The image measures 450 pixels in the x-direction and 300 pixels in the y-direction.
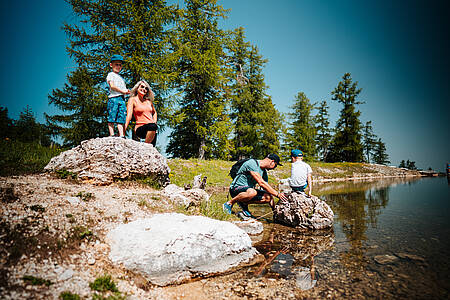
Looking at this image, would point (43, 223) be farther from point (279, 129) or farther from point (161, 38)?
point (279, 129)

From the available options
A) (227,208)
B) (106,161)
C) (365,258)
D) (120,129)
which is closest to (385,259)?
(365,258)

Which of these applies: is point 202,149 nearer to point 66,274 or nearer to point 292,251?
point 292,251

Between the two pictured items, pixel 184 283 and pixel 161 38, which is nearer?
pixel 184 283

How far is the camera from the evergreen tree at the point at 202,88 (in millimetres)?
18047

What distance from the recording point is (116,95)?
6289 millimetres

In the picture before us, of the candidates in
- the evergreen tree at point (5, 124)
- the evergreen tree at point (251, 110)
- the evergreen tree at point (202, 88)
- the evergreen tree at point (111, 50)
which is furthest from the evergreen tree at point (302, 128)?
the evergreen tree at point (5, 124)

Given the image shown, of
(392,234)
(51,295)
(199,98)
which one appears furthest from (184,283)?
(199,98)

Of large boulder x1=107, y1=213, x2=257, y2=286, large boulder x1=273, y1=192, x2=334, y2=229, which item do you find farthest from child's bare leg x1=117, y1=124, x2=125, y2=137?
large boulder x1=273, y1=192, x2=334, y2=229

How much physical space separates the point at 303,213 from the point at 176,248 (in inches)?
168

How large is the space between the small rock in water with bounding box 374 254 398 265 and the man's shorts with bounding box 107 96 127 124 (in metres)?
7.32

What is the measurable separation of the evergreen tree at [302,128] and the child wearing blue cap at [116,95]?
31.1 meters

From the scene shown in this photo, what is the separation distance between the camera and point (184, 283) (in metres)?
3.04

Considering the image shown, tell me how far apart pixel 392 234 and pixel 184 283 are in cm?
537

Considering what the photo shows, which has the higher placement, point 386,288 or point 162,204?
point 162,204
